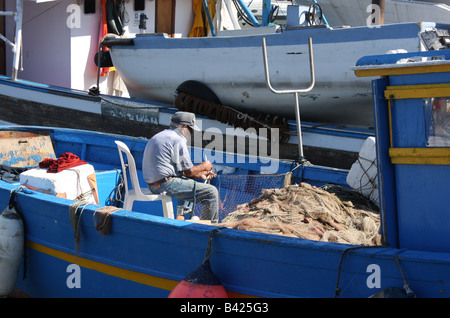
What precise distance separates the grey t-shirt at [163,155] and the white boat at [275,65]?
10.3 ft

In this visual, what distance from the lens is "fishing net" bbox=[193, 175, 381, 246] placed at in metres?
4.02

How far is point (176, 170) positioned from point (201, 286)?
1.98m

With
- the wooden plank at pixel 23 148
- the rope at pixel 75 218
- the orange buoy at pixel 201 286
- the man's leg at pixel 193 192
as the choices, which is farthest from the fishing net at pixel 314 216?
the wooden plank at pixel 23 148

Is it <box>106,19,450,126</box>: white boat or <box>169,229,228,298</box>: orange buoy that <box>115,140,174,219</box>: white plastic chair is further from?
<box>106,19,450,126</box>: white boat

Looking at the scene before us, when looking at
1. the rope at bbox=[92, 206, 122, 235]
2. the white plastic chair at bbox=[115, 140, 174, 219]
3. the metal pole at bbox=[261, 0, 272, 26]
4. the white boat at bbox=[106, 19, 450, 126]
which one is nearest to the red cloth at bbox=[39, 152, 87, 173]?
the white plastic chair at bbox=[115, 140, 174, 219]

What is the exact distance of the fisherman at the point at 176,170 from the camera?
5109 mm

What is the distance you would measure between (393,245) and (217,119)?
5349 mm

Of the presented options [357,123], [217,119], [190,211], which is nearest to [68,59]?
[217,119]

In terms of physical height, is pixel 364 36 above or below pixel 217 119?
above

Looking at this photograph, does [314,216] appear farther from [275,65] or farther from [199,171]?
[275,65]

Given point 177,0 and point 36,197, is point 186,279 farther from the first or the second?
point 177,0

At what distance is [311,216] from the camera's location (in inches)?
172

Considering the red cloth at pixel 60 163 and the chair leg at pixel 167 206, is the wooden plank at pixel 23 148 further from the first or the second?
the chair leg at pixel 167 206

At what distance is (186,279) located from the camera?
3479mm
